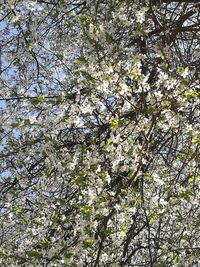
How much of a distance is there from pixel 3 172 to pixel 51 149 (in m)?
1.13

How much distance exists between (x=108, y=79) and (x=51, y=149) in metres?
0.69

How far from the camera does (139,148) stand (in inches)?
139

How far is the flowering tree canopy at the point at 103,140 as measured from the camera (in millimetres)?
3223

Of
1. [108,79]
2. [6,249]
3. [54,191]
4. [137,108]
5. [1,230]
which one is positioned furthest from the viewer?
[1,230]

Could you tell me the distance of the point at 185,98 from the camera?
3.33 m

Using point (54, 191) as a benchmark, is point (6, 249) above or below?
below

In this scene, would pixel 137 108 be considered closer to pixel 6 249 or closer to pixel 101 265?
pixel 101 265

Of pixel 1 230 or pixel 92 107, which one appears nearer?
pixel 92 107

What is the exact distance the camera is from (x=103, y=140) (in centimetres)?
389

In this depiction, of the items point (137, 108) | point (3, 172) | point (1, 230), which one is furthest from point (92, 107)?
point (1, 230)

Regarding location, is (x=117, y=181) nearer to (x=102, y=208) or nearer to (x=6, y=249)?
(x=102, y=208)

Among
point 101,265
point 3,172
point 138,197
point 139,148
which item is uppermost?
point 3,172

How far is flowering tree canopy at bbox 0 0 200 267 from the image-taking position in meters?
3.22

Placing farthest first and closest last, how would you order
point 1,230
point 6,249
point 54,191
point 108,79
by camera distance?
point 1,230 < point 54,191 < point 6,249 < point 108,79
